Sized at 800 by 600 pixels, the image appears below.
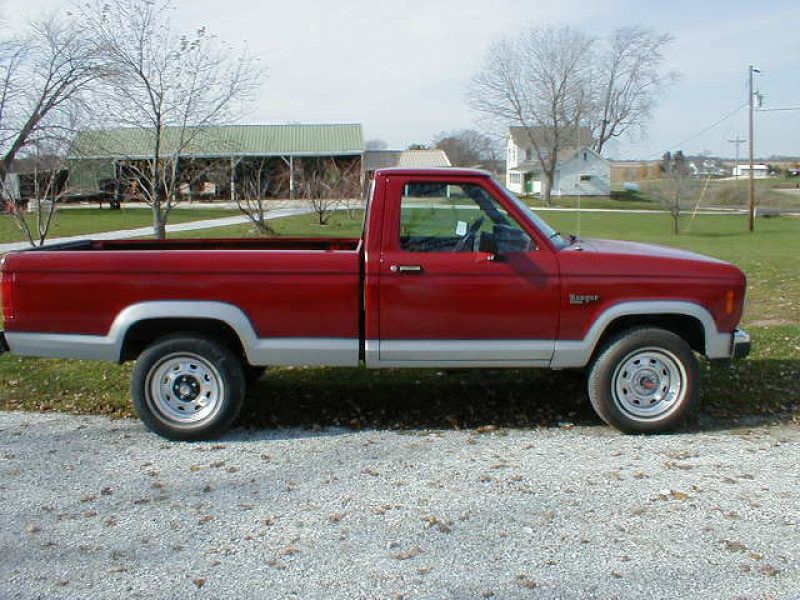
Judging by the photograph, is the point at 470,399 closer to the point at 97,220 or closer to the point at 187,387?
the point at 187,387

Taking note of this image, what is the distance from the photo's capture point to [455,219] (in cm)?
573

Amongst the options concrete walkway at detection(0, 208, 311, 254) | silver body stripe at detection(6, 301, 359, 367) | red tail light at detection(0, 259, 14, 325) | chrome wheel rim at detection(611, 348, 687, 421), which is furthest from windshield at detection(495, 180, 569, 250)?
concrete walkway at detection(0, 208, 311, 254)

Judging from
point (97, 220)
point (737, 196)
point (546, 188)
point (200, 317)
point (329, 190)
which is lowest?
point (200, 317)

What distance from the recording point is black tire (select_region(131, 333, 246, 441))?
5539 mm

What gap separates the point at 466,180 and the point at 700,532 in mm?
2857

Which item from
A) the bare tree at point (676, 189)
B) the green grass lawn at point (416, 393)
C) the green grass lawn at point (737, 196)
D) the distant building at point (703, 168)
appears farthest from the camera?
the green grass lawn at point (737, 196)

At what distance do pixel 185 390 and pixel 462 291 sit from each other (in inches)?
83.6

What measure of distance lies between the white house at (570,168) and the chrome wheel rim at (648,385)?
7104 centimetres

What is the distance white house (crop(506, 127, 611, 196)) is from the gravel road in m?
71.8

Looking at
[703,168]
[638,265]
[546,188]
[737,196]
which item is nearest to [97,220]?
[638,265]

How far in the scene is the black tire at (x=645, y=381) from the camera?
5.57m

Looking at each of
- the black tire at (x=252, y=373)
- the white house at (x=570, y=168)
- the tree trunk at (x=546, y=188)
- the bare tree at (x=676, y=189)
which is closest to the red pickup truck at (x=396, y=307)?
the black tire at (x=252, y=373)

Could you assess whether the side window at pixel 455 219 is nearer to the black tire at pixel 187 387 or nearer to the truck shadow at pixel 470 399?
the truck shadow at pixel 470 399

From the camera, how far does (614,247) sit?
6051 mm
